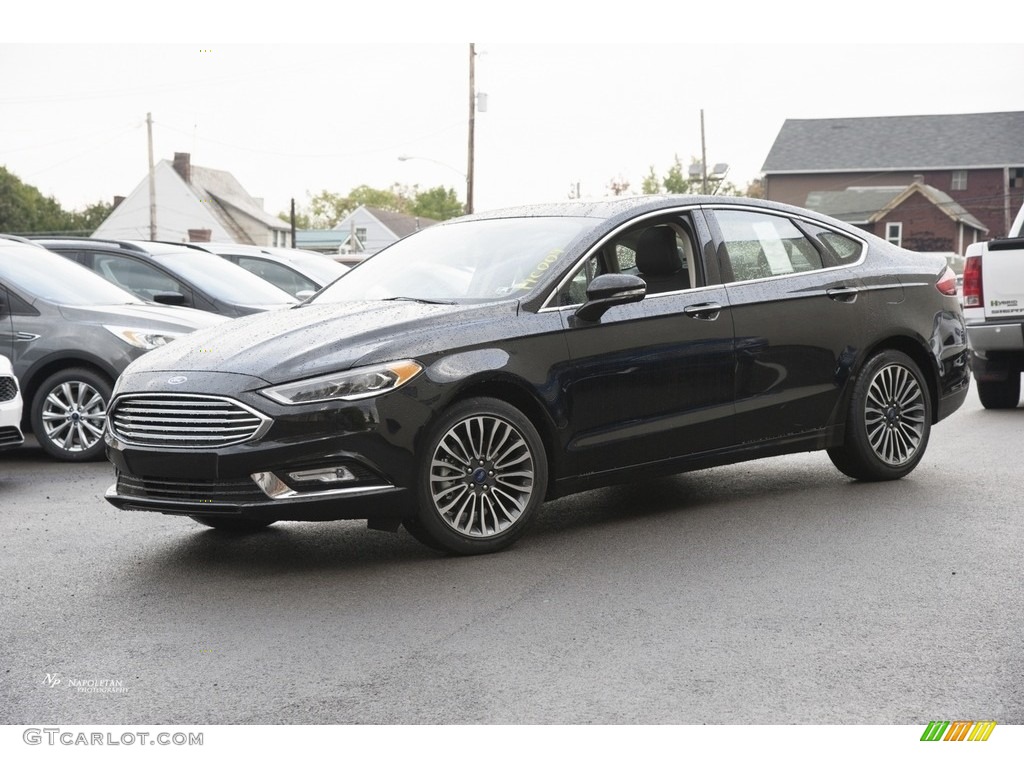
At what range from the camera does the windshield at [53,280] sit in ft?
36.1

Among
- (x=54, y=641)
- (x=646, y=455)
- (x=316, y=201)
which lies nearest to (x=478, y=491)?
(x=646, y=455)

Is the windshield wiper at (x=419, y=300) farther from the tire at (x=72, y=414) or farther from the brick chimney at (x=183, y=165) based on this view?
the brick chimney at (x=183, y=165)

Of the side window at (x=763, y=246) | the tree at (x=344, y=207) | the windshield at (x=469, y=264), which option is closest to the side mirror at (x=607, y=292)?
the windshield at (x=469, y=264)

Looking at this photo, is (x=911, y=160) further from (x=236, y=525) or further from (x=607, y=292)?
(x=236, y=525)

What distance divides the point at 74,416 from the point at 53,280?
1.40 metres

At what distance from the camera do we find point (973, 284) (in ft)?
41.9

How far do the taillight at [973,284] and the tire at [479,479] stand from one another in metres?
7.42

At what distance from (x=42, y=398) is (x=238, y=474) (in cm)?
515

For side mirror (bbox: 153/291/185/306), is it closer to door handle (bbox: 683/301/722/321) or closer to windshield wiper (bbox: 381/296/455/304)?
windshield wiper (bbox: 381/296/455/304)

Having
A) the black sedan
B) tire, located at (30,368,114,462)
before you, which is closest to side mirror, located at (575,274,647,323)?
the black sedan

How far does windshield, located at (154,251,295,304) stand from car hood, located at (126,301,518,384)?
617 cm

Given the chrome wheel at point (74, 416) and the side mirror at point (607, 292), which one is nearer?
the side mirror at point (607, 292)

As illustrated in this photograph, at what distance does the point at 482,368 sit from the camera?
639cm
